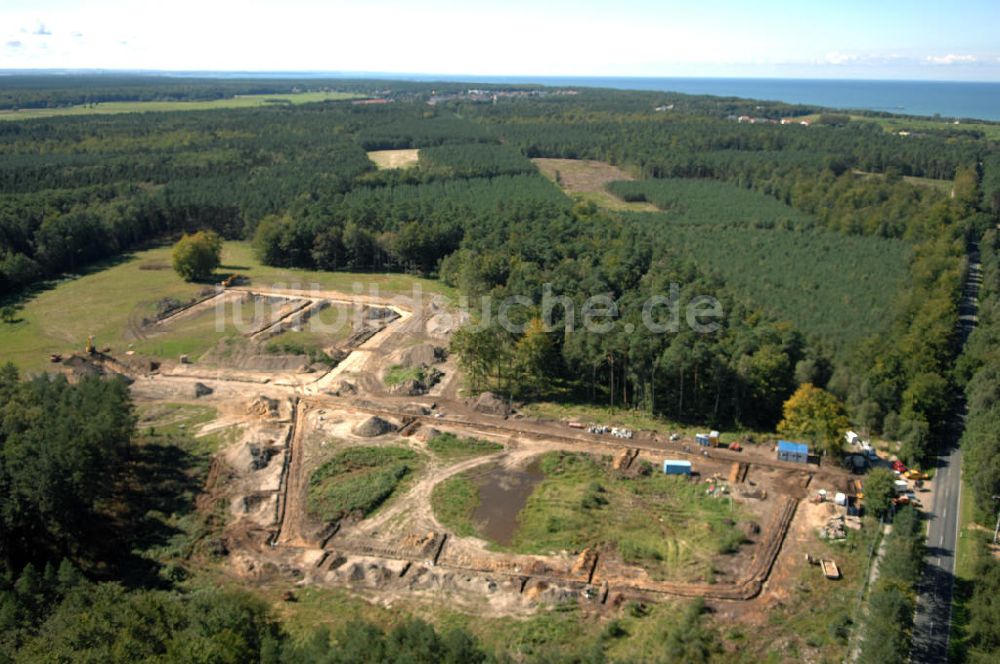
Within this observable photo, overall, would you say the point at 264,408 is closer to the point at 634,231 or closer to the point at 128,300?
the point at 128,300

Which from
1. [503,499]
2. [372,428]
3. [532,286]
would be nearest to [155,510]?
[372,428]

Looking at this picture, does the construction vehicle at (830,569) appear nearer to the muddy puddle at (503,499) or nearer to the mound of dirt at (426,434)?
the muddy puddle at (503,499)

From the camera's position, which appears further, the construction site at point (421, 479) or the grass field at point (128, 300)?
the grass field at point (128, 300)

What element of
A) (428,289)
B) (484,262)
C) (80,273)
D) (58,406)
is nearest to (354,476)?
(58,406)

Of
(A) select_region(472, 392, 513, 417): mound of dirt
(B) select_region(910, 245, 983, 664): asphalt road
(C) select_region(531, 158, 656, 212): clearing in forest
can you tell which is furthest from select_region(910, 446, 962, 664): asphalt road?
(C) select_region(531, 158, 656, 212): clearing in forest

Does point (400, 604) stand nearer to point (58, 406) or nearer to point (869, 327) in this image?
point (58, 406)

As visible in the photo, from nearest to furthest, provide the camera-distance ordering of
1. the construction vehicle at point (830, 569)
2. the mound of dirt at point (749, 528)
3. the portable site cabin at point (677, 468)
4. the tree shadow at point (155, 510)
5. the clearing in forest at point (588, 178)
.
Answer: the construction vehicle at point (830, 569) < the tree shadow at point (155, 510) < the mound of dirt at point (749, 528) < the portable site cabin at point (677, 468) < the clearing in forest at point (588, 178)

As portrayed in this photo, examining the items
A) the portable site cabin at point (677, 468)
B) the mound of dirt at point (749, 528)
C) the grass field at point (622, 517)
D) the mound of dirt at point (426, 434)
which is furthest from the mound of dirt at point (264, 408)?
the mound of dirt at point (749, 528)

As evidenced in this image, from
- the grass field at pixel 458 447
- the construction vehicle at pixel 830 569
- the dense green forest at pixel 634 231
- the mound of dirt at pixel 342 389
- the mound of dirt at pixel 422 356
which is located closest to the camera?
the construction vehicle at pixel 830 569
